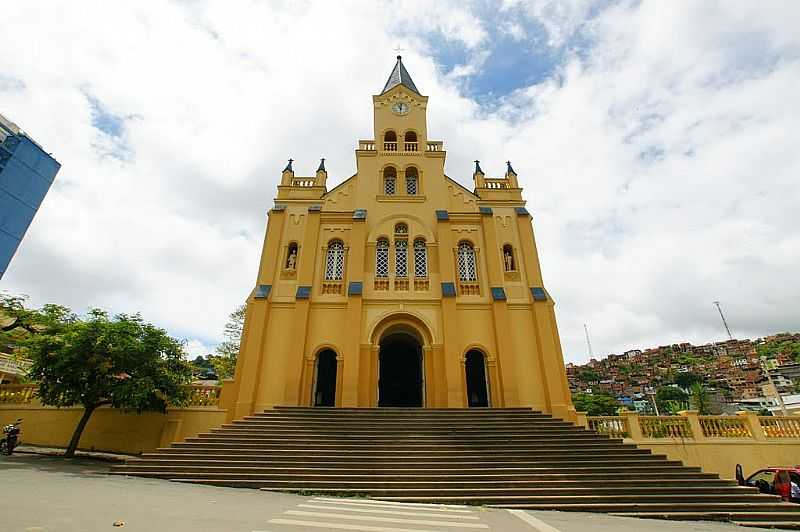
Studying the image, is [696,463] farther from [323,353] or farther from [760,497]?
[323,353]

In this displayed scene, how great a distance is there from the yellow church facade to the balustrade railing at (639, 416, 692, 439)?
8.44 feet

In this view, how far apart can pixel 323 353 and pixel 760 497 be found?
1342cm

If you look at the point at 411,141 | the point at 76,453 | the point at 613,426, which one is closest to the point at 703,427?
the point at 613,426

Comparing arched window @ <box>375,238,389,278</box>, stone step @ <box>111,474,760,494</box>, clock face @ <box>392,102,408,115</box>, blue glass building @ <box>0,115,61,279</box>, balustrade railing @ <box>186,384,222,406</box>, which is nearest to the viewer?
stone step @ <box>111,474,760,494</box>

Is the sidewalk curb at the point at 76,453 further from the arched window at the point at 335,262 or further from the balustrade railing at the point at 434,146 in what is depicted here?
the balustrade railing at the point at 434,146

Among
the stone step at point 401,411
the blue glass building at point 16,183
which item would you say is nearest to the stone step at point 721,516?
the stone step at point 401,411

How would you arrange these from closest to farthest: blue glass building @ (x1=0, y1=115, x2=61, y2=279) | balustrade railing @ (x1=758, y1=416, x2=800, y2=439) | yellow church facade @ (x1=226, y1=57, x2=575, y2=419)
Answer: balustrade railing @ (x1=758, y1=416, x2=800, y2=439) < yellow church facade @ (x1=226, y1=57, x2=575, y2=419) < blue glass building @ (x1=0, y1=115, x2=61, y2=279)

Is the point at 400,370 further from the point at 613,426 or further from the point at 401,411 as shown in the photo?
the point at 613,426

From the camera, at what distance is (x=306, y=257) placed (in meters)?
16.5

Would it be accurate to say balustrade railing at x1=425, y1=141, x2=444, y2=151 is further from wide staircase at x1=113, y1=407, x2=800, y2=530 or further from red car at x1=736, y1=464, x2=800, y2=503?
red car at x1=736, y1=464, x2=800, y2=503

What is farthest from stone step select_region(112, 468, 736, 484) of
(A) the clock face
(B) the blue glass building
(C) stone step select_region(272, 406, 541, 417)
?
(B) the blue glass building

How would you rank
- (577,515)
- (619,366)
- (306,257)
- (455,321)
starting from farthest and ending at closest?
1. (619,366)
2. (306,257)
3. (455,321)
4. (577,515)

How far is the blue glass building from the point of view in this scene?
84.8ft

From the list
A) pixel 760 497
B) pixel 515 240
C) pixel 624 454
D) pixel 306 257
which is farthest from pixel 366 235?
pixel 760 497
